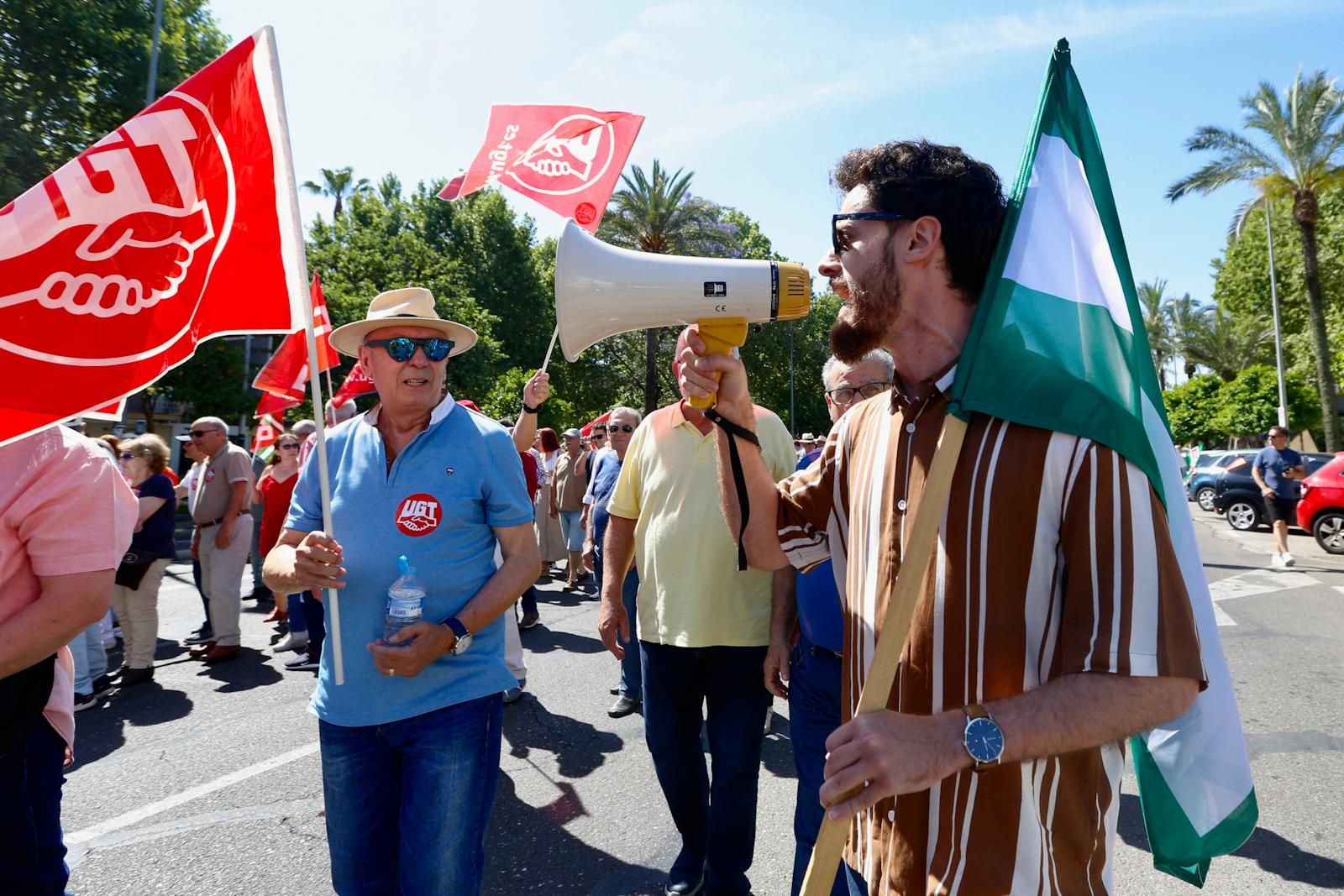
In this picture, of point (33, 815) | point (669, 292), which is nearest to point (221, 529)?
point (33, 815)

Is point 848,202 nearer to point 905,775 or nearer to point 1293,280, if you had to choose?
point 905,775

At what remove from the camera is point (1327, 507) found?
40.7 ft

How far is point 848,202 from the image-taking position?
161 centimetres

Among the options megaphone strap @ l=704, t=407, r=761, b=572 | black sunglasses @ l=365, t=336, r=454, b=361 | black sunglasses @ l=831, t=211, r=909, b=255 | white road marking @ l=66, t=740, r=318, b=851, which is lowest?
white road marking @ l=66, t=740, r=318, b=851

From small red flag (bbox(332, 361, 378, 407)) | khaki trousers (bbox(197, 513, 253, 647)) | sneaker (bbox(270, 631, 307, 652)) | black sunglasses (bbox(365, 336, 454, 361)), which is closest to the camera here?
black sunglasses (bbox(365, 336, 454, 361))

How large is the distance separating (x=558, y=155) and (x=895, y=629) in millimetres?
5725

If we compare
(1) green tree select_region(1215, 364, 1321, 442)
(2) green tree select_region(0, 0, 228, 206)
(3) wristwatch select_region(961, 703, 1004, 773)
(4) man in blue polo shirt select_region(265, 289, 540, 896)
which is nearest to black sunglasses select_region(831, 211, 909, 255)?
(3) wristwatch select_region(961, 703, 1004, 773)

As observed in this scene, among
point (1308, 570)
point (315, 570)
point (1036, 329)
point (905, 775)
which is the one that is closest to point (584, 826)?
point (315, 570)

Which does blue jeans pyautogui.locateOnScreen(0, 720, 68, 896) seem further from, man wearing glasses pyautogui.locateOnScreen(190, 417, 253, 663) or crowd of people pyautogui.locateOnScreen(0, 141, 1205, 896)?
man wearing glasses pyautogui.locateOnScreen(190, 417, 253, 663)

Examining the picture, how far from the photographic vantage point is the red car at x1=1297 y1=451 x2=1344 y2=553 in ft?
40.4

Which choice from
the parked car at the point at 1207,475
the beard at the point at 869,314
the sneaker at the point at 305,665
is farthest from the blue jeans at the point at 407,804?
the parked car at the point at 1207,475

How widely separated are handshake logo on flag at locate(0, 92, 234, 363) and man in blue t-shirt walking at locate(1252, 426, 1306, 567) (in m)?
12.6

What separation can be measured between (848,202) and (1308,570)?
40.1ft

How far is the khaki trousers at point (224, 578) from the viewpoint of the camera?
6.50 meters
